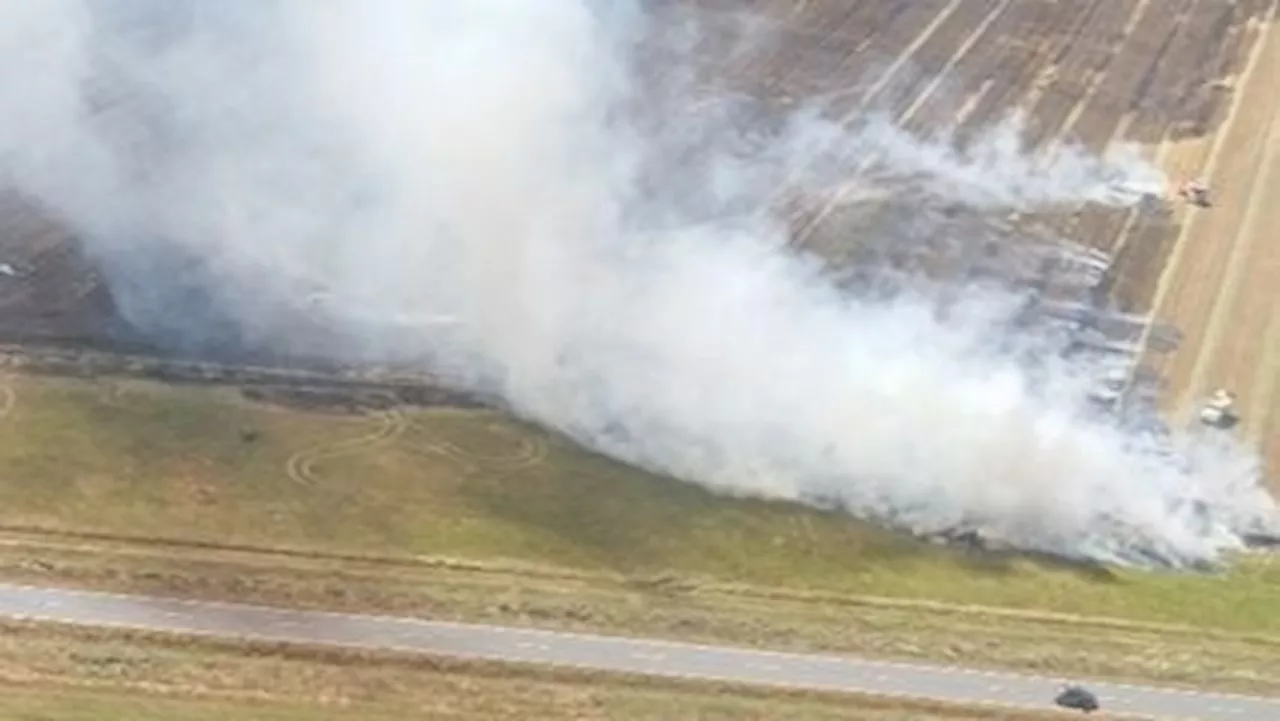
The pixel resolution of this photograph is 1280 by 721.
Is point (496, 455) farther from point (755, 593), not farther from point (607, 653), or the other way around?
point (607, 653)

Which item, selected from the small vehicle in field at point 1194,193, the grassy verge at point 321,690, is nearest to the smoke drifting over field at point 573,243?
the small vehicle in field at point 1194,193

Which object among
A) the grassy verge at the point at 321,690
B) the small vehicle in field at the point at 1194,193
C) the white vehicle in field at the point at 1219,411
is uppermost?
the small vehicle in field at the point at 1194,193

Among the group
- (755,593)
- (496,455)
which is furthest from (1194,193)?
(755,593)

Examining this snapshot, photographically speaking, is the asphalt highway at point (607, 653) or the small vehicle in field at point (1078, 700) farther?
the asphalt highway at point (607, 653)

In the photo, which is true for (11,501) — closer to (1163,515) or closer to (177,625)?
(177,625)

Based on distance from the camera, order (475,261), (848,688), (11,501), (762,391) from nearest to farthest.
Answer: (848,688), (11,501), (762,391), (475,261)

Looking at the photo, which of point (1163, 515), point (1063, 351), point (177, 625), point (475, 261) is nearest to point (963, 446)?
point (1163, 515)

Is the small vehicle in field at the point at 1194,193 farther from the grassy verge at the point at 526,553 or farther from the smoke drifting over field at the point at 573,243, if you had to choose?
the grassy verge at the point at 526,553
